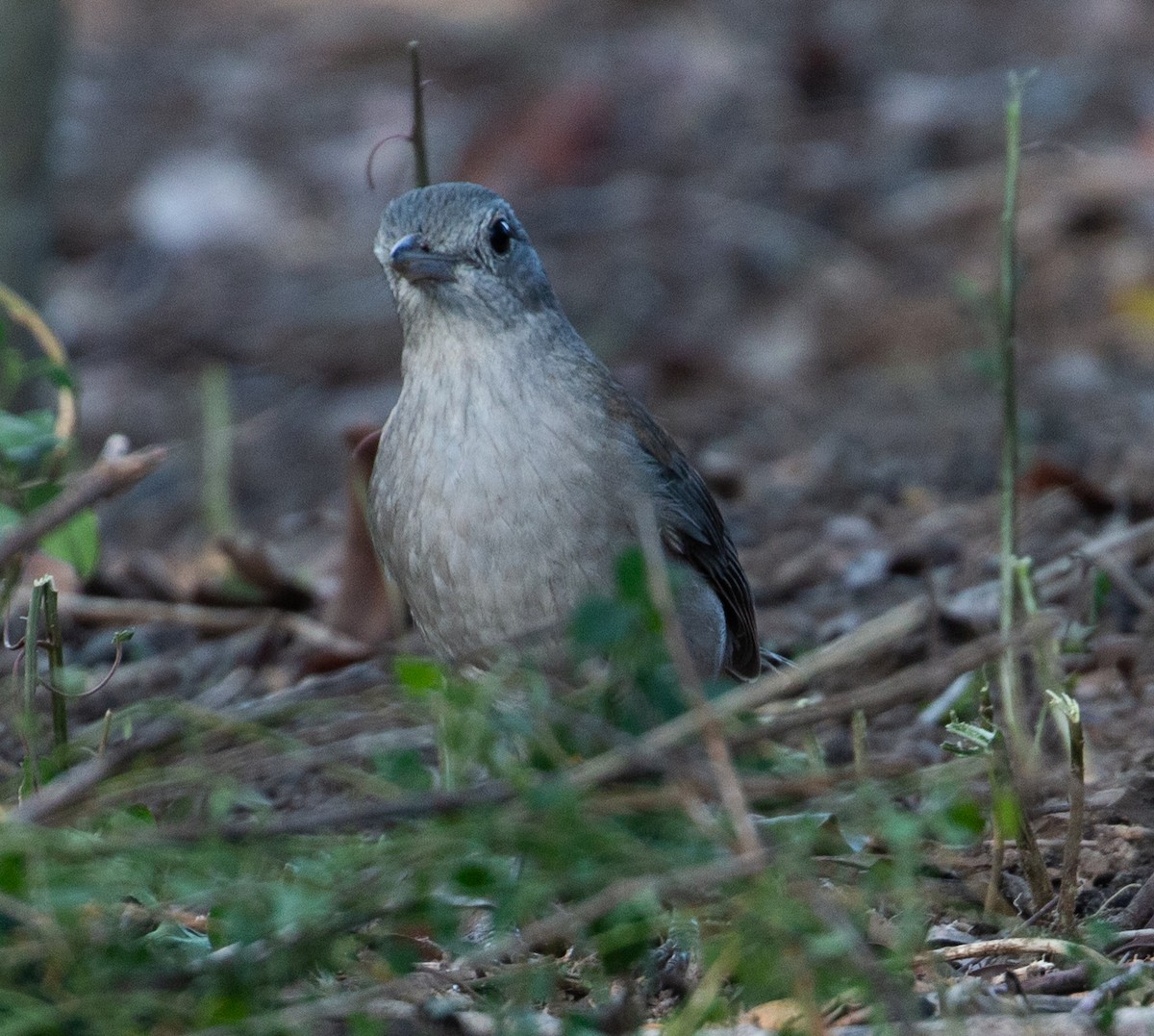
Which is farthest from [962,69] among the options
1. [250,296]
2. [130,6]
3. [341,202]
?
[130,6]

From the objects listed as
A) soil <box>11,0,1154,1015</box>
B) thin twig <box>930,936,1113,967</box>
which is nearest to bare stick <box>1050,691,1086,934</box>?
thin twig <box>930,936,1113,967</box>

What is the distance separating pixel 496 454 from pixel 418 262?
0.61 metres

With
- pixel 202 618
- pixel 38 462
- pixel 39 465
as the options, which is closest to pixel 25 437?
pixel 38 462

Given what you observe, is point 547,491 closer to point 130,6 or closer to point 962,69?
point 962,69

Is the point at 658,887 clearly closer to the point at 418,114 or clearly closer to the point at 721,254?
the point at 418,114

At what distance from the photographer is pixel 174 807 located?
154 inches

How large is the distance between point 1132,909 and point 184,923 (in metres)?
2.04

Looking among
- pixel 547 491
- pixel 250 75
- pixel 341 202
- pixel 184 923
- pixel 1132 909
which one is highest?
pixel 250 75

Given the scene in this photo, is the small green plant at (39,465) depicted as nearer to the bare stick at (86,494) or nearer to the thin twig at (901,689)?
the bare stick at (86,494)

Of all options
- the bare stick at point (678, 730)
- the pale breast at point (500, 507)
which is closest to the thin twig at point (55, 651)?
the pale breast at point (500, 507)

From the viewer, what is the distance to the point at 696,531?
5672 mm

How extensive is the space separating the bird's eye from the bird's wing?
20.7 inches

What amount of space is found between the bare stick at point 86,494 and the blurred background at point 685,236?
222cm

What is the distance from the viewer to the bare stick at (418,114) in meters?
5.40
